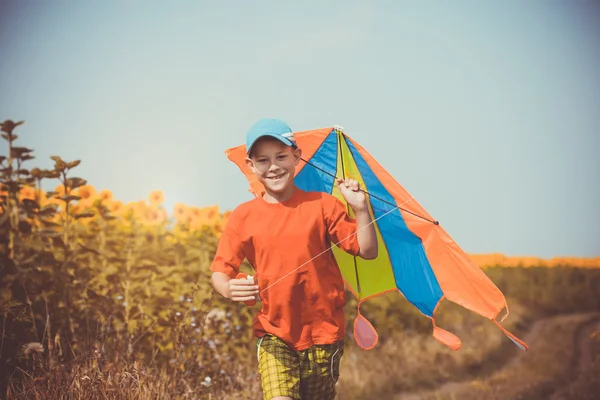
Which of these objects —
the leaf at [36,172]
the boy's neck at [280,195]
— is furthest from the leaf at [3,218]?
the boy's neck at [280,195]

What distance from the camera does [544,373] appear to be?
20.4 feet

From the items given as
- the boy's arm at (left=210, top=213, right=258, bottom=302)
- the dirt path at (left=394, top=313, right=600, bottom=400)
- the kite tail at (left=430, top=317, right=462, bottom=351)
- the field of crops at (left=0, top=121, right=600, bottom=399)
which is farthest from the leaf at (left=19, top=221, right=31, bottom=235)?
the dirt path at (left=394, top=313, right=600, bottom=400)

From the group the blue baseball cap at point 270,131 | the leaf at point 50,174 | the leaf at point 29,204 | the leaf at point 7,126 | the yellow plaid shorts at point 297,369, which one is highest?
the leaf at point 7,126

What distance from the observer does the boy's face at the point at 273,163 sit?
9.62ft

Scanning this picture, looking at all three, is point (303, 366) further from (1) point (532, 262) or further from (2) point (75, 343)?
(1) point (532, 262)

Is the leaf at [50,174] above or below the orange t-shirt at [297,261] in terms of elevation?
above

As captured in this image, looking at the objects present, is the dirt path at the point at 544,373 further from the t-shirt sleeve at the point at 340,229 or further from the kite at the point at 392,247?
the t-shirt sleeve at the point at 340,229

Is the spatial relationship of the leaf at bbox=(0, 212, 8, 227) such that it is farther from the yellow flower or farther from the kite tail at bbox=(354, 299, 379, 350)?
the kite tail at bbox=(354, 299, 379, 350)

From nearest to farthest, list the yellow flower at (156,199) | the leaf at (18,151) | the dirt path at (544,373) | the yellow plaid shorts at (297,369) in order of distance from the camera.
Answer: the yellow plaid shorts at (297,369) < the leaf at (18,151) < the dirt path at (544,373) < the yellow flower at (156,199)

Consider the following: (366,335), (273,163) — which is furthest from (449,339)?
(273,163)

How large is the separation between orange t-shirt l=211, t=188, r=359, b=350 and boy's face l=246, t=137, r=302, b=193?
0.36 ft

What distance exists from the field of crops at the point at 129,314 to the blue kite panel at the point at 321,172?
1.14 metres

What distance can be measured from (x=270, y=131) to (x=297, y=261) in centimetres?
61

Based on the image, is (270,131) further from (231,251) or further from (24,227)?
(24,227)
